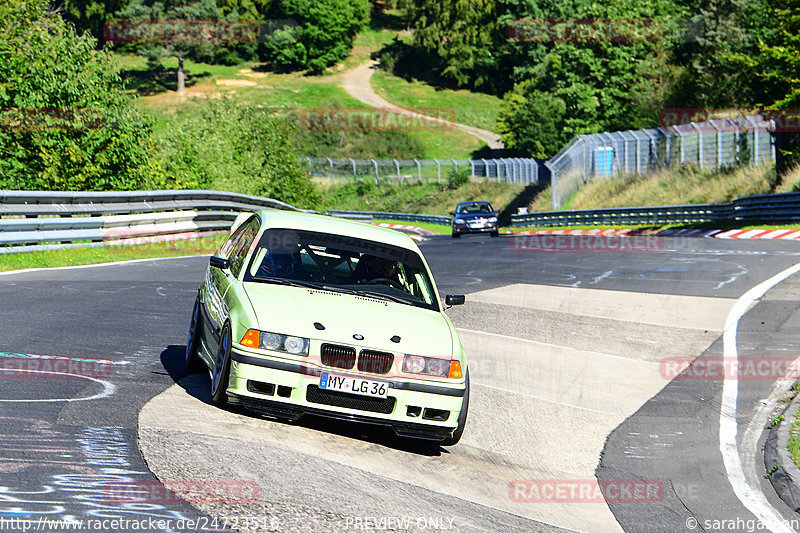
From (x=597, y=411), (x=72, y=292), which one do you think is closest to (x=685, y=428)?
(x=597, y=411)

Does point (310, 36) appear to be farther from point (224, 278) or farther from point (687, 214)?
point (224, 278)

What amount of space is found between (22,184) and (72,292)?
10507 millimetres

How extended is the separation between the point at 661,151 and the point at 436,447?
1645 inches

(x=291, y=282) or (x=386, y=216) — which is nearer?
(x=291, y=282)

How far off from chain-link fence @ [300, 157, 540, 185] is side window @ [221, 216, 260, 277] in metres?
56.1

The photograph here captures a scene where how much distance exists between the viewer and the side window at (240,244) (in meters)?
8.16

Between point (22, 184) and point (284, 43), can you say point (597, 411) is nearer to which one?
point (22, 184)

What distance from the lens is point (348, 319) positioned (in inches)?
278

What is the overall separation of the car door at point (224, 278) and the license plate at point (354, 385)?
3.31 feet

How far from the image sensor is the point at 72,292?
41.9 ft

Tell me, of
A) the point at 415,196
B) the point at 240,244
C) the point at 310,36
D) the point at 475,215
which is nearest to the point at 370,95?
the point at 310,36

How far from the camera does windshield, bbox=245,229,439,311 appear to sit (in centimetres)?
791

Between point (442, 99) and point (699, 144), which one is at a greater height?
point (699, 144)

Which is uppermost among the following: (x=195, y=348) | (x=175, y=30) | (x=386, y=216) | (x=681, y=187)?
(x=195, y=348)
